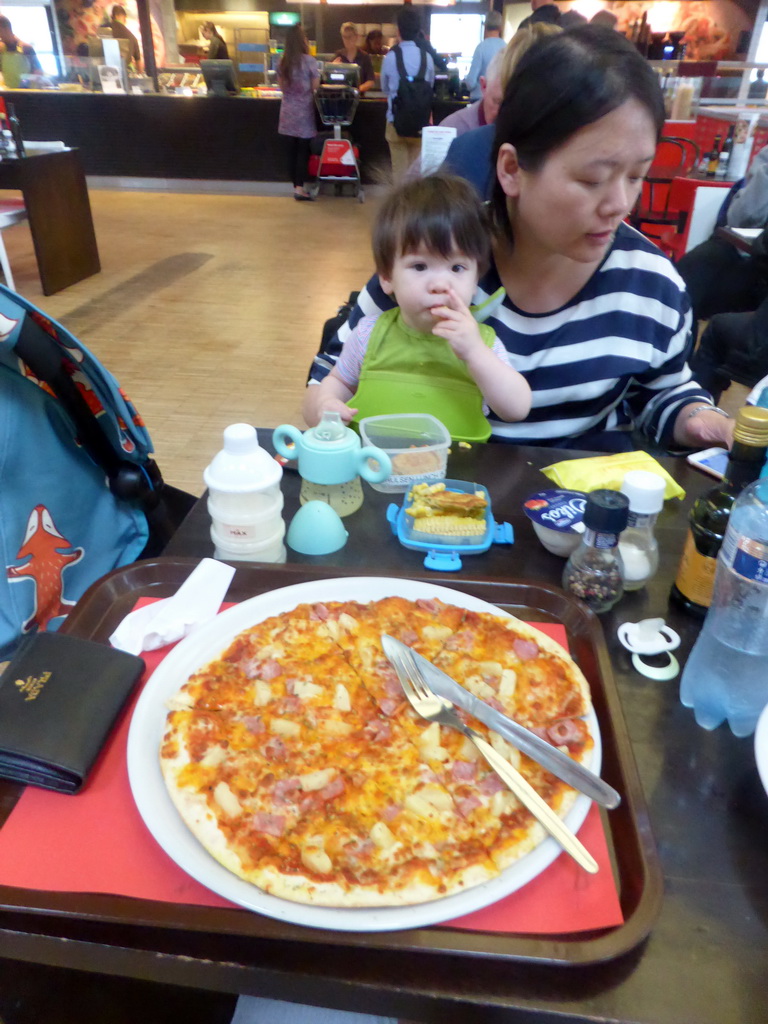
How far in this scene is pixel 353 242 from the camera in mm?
6781

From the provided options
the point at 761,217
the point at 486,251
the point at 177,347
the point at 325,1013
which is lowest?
the point at 177,347

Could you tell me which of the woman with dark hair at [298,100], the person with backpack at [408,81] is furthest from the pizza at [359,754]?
the woman with dark hair at [298,100]

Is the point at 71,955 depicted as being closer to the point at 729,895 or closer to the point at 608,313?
the point at 729,895

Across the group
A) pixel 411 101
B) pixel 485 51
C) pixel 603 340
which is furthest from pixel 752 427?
pixel 411 101

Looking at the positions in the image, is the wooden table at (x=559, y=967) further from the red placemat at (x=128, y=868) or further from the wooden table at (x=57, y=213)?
the wooden table at (x=57, y=213)

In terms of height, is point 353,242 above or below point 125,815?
below

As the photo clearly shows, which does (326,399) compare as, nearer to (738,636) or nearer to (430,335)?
(430,335)

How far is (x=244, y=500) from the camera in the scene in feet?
3.32

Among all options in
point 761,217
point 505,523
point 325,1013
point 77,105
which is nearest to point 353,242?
point 761,217

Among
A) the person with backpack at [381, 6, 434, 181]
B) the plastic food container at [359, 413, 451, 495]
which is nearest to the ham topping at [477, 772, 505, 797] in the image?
the plastic food container at [359, 413, 451, 495]

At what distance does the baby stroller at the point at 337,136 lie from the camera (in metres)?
8.27

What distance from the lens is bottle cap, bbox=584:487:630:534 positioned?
Answer: 34.9 inches

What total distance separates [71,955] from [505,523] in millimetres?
797

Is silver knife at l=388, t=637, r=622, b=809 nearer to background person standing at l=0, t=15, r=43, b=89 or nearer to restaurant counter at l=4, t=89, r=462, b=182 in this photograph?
restaurant counter at l=4, t=89, r=462, b=182
